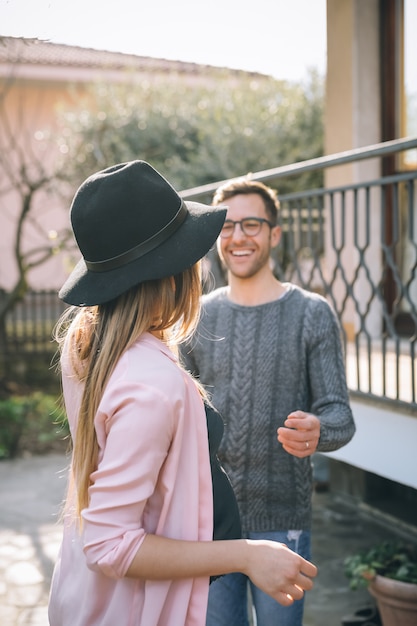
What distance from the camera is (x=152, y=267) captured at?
1.48m

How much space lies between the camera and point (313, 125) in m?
11.6

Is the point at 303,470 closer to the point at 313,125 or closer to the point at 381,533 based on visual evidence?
the point at 381,533

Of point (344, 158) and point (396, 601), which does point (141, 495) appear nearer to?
point (396, 601)

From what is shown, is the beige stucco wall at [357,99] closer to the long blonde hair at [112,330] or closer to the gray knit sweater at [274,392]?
the gray knit sweater at [274,392]

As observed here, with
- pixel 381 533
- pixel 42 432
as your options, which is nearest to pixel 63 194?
pixel 42 432

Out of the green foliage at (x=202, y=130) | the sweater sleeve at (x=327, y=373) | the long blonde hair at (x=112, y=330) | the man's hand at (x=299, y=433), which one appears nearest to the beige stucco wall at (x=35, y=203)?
the green foliage at (x=202, y=130)

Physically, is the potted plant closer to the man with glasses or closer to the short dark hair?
the man with glasses

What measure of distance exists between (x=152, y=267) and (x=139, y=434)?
0.35 m

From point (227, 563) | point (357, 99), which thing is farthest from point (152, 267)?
point (357, 99)

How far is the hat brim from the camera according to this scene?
4.82 ft

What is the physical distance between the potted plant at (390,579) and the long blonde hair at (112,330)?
2412 mm

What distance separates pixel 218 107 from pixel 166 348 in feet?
34.3

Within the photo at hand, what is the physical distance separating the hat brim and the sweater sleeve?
1017mm

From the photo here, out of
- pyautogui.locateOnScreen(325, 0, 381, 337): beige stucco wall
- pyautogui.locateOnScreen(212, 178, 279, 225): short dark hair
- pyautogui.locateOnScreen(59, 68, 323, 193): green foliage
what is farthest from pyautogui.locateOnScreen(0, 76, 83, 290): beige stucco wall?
pyautogui.locateOnScreen(212, 178, 279, 225): short dark hair
